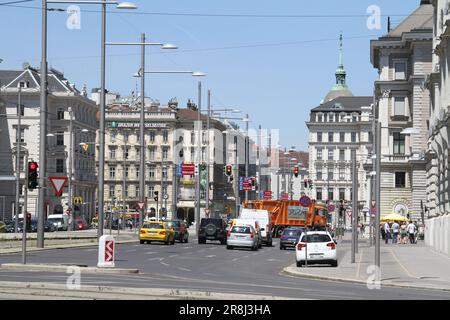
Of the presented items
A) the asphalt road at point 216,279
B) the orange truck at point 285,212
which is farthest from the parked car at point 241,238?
the orange truck at point 285,212

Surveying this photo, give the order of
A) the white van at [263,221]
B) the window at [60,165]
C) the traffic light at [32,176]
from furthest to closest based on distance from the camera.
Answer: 1. the window at [60,165]
2. the white van at [263,221]
3. the traffic light at [32,176]

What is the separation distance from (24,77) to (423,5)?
5637cm

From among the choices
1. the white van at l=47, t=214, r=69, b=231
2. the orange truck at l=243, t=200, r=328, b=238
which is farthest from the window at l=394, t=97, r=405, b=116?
the white van at l=47, t=214, r=69, b=231

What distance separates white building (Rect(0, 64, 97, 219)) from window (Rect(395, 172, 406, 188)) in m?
43.9

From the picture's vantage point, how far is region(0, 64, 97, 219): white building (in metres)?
136

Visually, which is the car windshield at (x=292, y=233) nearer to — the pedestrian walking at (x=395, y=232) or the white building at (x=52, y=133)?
the pedestrian walking at (x=395, y=232)

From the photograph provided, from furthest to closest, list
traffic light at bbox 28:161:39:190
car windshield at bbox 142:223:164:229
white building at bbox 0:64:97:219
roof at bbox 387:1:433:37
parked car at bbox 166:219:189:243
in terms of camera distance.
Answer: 1. white building at bbox 0:64:97:219
2. roof at bbox 387:1:433:37
3. parked car at bbox 166:219:189:243
4. car windshield at bbox 142:223:164:229
5. traffic light at bbox 28:161:39:190

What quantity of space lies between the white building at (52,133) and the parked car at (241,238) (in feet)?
234

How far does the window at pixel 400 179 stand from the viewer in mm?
105844

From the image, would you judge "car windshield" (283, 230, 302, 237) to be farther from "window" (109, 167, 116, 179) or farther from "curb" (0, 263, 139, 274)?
"window" (109, 167, 116, 179)
